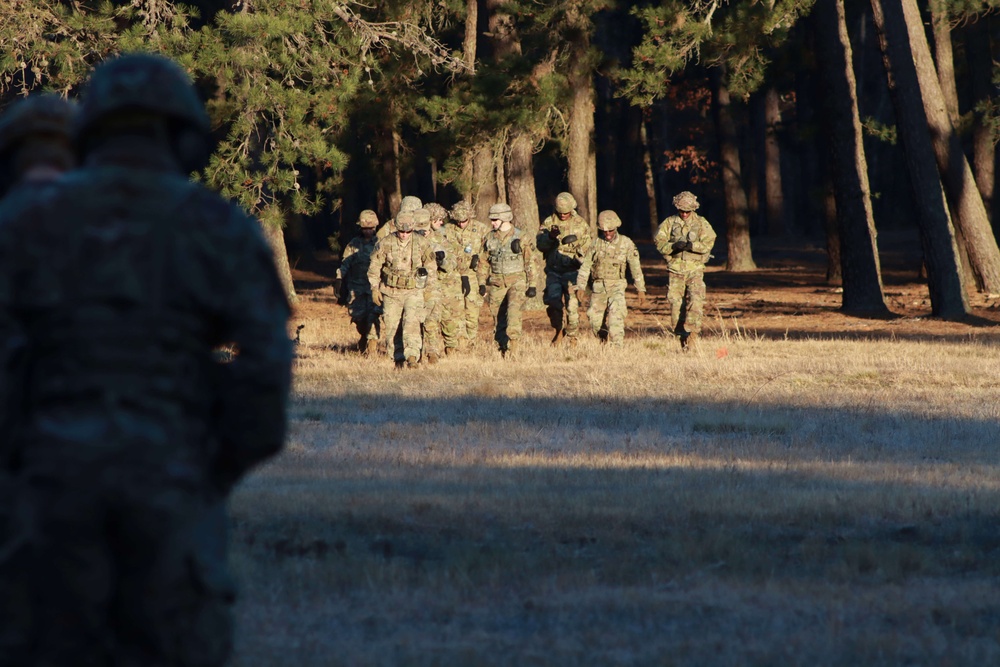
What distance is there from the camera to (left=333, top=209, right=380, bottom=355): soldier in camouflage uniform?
19.0 m

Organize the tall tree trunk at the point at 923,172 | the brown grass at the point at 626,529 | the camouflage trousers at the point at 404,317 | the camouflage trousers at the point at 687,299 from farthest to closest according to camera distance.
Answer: the tall tree trunk at the point at 923,172 < the camouflage trousers at the point at 687,299 < the camouflage trousers at the point at 404,317 < the brown grass at the point at 626,529

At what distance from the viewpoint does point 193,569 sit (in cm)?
340

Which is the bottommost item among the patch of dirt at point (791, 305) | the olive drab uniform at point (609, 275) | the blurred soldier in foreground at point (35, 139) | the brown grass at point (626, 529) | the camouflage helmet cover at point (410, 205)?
the brown grass at point (626, 529)

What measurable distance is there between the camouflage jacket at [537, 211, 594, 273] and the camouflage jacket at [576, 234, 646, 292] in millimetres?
154

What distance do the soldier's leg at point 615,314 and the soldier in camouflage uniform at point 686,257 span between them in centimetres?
68

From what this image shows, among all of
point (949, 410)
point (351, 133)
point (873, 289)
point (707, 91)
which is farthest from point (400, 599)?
point (707, 91)

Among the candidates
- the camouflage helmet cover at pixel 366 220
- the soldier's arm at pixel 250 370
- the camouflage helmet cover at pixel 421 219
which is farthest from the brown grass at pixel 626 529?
the camouflage helmet cover at pixel 366 220

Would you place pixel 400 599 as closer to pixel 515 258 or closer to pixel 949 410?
pixel 949 410

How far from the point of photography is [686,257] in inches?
730

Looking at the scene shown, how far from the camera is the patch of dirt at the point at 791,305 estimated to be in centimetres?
2197

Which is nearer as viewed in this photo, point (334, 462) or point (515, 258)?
point (334, 462)

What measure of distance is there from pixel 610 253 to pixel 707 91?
32207 millimetres

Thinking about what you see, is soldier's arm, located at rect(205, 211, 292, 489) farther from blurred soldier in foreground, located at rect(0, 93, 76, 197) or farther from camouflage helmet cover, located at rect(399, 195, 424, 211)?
camouflage helmet cover, located at rect(399, 195, 424, 211)

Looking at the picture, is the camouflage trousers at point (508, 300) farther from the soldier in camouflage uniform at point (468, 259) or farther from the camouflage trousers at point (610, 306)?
the camouflage trousers at point (610, 306)
